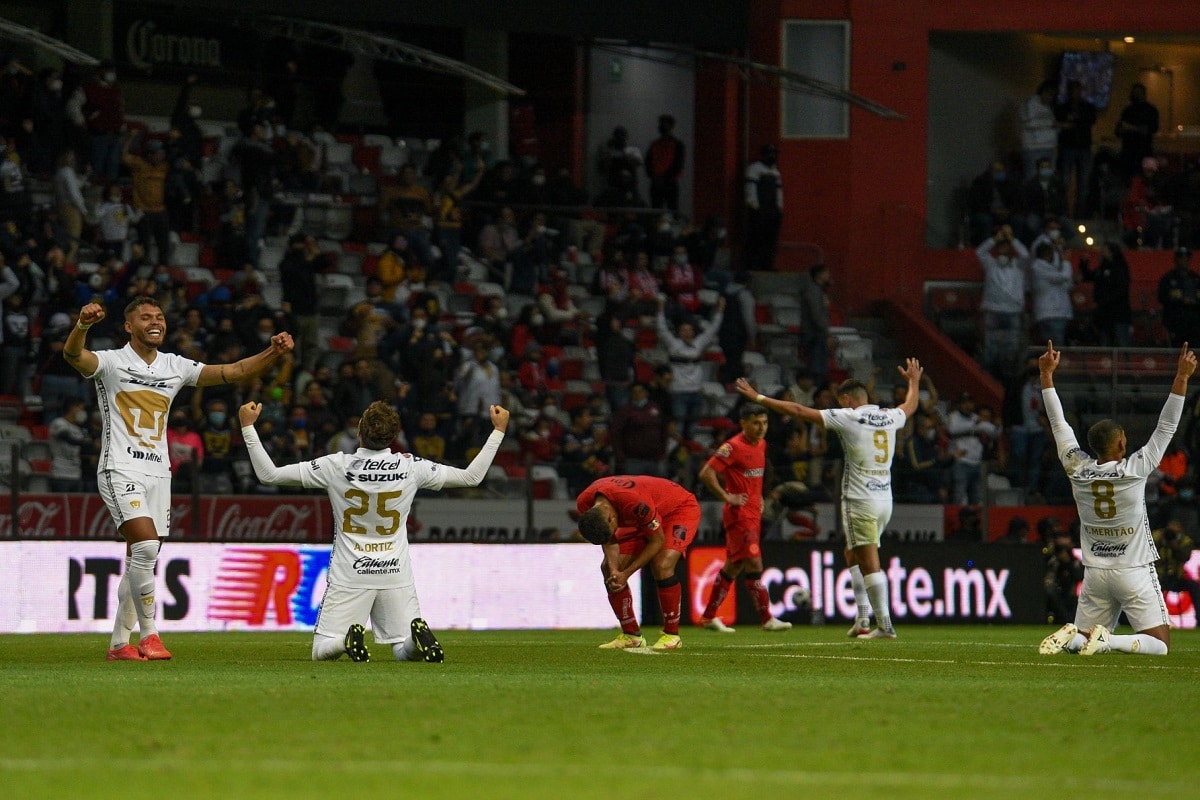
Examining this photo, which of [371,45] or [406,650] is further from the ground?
[371,45]

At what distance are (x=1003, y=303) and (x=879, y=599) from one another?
12.6 meters

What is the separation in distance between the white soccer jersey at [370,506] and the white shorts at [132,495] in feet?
3.28

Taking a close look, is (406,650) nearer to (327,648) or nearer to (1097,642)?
(327,648)

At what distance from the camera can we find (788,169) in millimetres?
32938

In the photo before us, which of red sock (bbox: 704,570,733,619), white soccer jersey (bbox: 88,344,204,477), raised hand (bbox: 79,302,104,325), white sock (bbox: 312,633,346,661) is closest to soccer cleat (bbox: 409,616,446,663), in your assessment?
white sock (bbox: 312,633,346,661)

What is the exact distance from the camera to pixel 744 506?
19.0 meters

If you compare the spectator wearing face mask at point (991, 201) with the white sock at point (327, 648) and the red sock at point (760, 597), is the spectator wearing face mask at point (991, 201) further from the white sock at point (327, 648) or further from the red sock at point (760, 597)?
the white sock at point (327, 648)

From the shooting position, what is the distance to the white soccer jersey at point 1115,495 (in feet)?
45.1

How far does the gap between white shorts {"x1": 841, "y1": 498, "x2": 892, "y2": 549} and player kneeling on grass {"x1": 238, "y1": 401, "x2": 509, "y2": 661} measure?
582cm

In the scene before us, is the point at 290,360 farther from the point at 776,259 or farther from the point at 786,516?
the point at 776,259

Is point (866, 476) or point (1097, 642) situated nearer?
point (1097, 642)

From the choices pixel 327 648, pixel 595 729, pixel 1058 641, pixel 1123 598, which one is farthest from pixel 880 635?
pixel 595 729

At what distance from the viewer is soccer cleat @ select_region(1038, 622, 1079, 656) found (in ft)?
44.1

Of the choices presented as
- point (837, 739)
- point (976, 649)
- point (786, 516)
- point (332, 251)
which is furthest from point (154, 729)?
point (332, 251)
